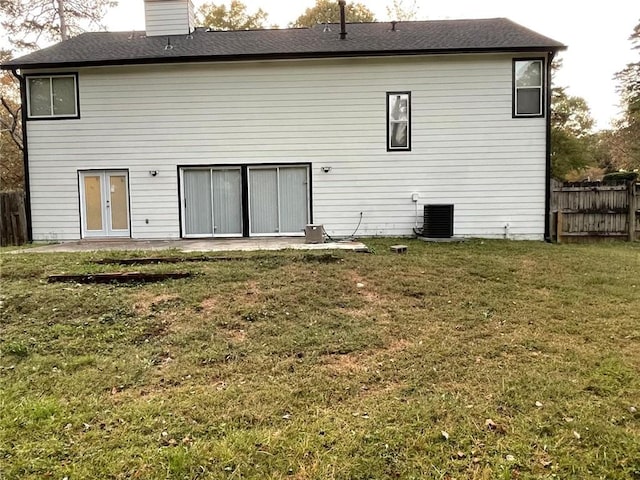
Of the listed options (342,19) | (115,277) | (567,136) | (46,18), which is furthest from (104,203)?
(567,136)

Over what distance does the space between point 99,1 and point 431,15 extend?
727 inches

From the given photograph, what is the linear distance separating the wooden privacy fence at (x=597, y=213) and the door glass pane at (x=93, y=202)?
1185 cm

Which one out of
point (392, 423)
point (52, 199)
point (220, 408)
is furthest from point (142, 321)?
point (52, 199)

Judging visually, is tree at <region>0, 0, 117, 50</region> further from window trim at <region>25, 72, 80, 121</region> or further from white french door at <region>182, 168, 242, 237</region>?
white french door at <region>182, 168, 242, 237</region>

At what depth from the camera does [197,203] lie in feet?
40.9

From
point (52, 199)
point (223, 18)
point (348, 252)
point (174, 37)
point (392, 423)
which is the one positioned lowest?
point (392, 423)

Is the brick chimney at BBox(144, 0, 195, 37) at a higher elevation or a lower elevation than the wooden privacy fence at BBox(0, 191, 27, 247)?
higher

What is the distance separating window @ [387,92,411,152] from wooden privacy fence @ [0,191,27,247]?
32.6ft

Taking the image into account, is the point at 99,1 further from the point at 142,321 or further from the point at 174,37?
the point at 142,321

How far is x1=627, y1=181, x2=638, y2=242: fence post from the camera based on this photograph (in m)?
11.6

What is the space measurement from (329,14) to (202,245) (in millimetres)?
21934

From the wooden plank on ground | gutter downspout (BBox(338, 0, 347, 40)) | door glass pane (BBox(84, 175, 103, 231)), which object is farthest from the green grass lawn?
gutter downspout (BBox(338, 0, 347, 40))

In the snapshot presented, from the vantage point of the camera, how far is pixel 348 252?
8.84m

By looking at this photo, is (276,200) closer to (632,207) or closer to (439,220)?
(439,220)
